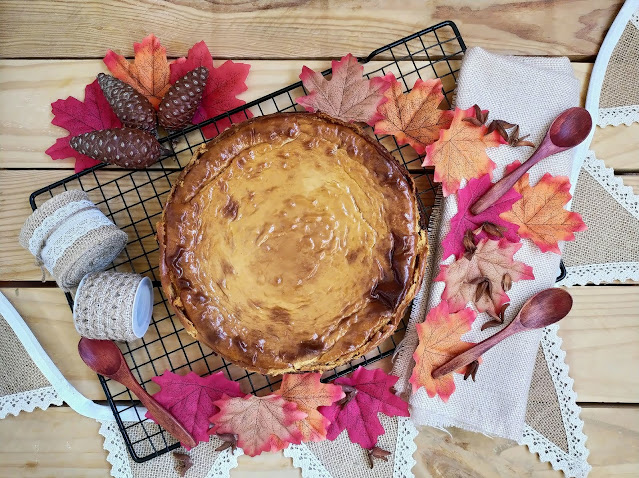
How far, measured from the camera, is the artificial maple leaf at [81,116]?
5.21 feet

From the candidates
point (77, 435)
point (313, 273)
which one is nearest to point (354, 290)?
point (313, 273)

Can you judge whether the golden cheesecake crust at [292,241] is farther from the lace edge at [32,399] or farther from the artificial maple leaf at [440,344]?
the lace edge at [32,399]

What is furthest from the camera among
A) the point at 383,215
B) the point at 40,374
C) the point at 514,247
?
the point at 40,374

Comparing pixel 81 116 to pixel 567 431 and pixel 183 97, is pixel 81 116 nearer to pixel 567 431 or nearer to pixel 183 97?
pixel 183 97

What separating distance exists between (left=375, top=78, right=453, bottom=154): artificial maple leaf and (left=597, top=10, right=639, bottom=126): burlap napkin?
49cm

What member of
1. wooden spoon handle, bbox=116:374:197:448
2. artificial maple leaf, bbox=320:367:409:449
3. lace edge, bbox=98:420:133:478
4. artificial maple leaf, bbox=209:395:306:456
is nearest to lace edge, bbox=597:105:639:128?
artificial maple leaf, bbox=320:367:409:449

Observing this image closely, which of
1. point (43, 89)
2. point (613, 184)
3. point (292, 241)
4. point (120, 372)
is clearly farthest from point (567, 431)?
point (43, 89)

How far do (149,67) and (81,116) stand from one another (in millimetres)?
247

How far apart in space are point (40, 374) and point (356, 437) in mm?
925

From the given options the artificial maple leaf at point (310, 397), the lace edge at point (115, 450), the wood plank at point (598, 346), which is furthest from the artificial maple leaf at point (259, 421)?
the lace edge at point (115, 450)

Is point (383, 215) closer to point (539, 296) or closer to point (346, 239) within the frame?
point (346, 239)

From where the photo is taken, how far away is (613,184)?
157 centimetres

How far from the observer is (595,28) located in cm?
161

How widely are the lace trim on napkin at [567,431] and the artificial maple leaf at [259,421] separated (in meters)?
0.66
